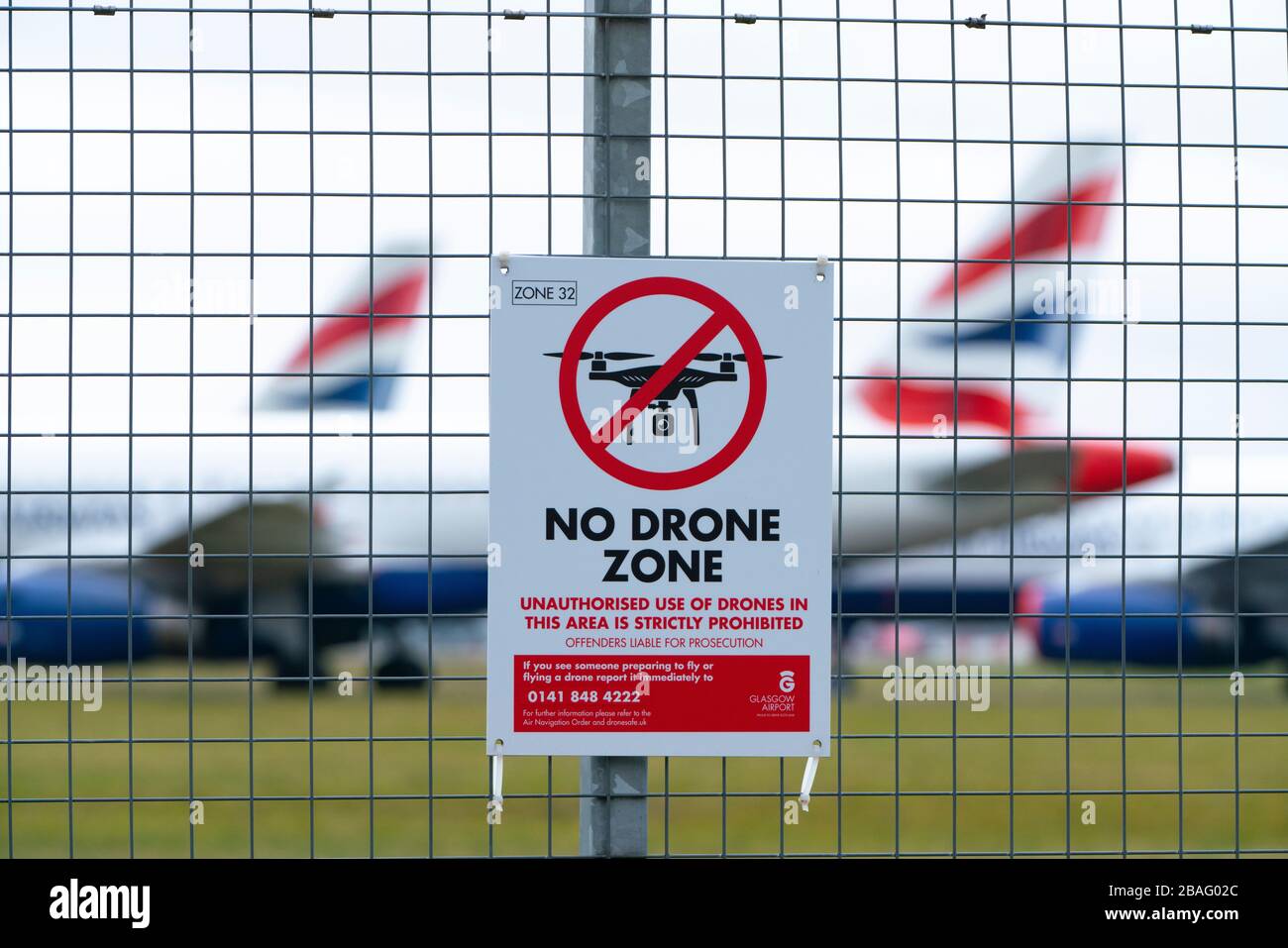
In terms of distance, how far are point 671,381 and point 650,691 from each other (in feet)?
2.93

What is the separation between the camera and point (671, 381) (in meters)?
3.32

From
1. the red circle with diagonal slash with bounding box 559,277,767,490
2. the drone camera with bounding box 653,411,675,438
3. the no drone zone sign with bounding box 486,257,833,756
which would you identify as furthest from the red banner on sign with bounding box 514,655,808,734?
the drone camera with bounding box 653,411,675,438

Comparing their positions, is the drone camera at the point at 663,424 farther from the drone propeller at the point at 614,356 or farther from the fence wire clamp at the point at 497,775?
the fence wire clamp at the point at 497,775

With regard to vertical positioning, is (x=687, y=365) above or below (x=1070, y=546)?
above

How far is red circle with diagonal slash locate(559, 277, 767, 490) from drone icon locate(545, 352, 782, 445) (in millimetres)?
25

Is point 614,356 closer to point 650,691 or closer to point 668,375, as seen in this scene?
point 668,375

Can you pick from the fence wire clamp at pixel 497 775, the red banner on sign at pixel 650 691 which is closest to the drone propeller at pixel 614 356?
the red banner on sign at pixel 650 691

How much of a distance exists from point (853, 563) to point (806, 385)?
75 cm

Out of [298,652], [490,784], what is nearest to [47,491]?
[490,784]

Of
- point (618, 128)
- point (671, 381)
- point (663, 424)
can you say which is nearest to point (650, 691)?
point (663, 424)

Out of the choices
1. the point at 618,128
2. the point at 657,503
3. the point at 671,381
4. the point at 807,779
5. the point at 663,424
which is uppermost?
the point at 618,128

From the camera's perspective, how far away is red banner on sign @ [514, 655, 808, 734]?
3326 mm
